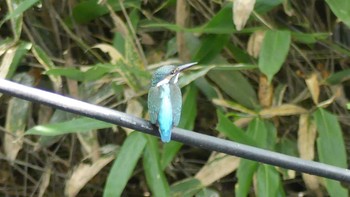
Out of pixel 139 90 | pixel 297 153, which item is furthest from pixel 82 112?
pixel 297 153

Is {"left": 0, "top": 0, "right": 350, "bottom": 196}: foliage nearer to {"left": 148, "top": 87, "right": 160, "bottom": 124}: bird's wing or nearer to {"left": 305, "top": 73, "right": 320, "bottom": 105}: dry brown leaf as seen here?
{"left": 305, "top": 73, "right": 320, "bottom": 105}: dry brown leaf

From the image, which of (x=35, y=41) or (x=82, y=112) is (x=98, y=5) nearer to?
(x=35, y=41)

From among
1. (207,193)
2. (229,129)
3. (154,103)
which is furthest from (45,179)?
→ (154,103)

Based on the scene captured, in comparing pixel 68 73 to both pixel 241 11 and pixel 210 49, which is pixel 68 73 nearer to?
pixel 210 49

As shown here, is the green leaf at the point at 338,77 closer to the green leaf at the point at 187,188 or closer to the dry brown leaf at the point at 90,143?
the green leaf at the point at 187,188

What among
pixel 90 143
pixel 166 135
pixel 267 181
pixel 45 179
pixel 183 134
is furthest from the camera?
pixel 45 179

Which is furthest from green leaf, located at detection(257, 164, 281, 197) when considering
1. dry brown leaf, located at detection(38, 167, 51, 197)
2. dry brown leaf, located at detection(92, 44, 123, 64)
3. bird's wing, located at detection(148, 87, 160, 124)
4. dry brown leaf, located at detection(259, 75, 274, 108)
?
dry brown leaf, located at detection(38, 167, 51, 197)
